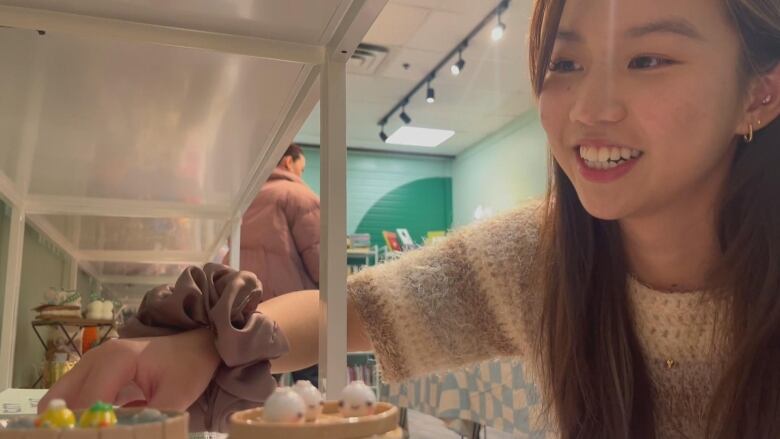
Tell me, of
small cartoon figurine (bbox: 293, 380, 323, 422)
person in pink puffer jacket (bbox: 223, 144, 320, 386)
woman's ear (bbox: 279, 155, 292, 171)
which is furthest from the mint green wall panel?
small cartoon figurine (bbox: 293, 380, 323, 422)

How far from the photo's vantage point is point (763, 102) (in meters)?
0.56

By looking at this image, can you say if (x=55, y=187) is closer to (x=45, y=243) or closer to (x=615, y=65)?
A: (x=45, y=243)

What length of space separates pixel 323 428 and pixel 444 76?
3.69 meters

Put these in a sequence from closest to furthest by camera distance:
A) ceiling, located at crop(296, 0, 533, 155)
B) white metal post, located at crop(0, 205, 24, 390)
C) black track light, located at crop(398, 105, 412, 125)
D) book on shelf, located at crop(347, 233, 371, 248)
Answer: white metal post, located at crop(0, 205, 24, 390) → ceiling, located at crop(296, 0, 533, 155) → black track light, located at crop(398, 105, 412, 125) → book on shelf, located at crop(347, 233, 371, 248)

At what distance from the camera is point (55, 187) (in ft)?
3.84

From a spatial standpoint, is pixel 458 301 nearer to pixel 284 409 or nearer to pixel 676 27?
pixel 676 27

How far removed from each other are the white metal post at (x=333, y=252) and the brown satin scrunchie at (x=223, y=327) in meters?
0.04

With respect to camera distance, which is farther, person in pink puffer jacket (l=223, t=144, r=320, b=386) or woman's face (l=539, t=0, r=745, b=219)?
person in pink puffer jacket (l=223, t=144, r=320, b=386)

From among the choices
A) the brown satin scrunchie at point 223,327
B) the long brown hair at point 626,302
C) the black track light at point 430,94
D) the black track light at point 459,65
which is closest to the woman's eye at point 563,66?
the long brown hair at point 626,302

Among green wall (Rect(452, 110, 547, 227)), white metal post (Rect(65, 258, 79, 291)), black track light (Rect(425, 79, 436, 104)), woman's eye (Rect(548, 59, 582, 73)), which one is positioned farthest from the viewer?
green wall (Rect(452, 110, 547, 227))

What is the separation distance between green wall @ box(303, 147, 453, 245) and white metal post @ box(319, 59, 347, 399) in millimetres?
4567

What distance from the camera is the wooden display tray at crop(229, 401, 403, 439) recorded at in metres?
0.25

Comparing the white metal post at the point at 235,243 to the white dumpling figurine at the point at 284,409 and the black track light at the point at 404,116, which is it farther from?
the black track light at the point at 404,116

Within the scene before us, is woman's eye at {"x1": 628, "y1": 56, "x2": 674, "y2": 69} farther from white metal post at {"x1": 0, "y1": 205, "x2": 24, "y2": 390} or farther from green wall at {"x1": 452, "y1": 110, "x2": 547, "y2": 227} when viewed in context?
green wall at {"x1": 452, "y1": 110, "x2": 547, "y2": 227}
